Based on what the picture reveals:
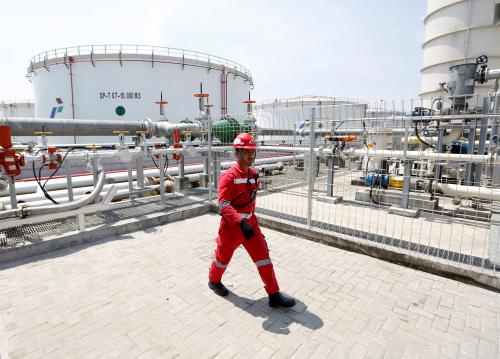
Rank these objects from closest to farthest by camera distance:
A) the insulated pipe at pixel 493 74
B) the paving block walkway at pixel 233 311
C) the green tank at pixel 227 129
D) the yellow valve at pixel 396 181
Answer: the paving block walkway at pixel 233 311 < the insulated pipe at pixel 493 74 < the green tank at pixel 227 129 < the yellow valve at pixel 396 181

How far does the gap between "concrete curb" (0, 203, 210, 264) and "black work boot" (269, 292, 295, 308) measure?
342cm

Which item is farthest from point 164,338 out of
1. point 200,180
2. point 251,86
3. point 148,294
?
point 251,86

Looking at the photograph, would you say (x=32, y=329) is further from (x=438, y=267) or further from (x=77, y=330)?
(x=438, y=267)

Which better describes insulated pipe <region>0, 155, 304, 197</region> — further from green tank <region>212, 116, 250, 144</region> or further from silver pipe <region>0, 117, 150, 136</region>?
green tank <region>212, 116, 250, 144</region>

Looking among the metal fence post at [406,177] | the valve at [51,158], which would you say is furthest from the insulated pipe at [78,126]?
the metal fence post at [406,177]

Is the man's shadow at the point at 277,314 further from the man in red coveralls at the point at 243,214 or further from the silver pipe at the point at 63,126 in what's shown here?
the silver pipe at the point at 63,126

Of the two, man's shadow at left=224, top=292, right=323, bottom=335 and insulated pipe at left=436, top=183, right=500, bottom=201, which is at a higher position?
insulated pipe at left=436, top=183, right=500, bottom=201

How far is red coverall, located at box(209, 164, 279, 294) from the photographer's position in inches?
117

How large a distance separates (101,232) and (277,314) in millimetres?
3577

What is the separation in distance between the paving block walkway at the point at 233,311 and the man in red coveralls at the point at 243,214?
289 millimetres

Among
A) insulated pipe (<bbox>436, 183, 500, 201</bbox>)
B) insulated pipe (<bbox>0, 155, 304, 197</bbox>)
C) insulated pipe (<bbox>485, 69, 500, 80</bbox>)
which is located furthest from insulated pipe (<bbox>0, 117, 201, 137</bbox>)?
insulated pipe (<bbox>485, 69, 500, 80</bbox>)

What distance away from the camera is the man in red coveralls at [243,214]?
2996 millimetres

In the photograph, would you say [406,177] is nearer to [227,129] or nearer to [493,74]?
[493,74]

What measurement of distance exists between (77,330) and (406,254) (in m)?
4.10
